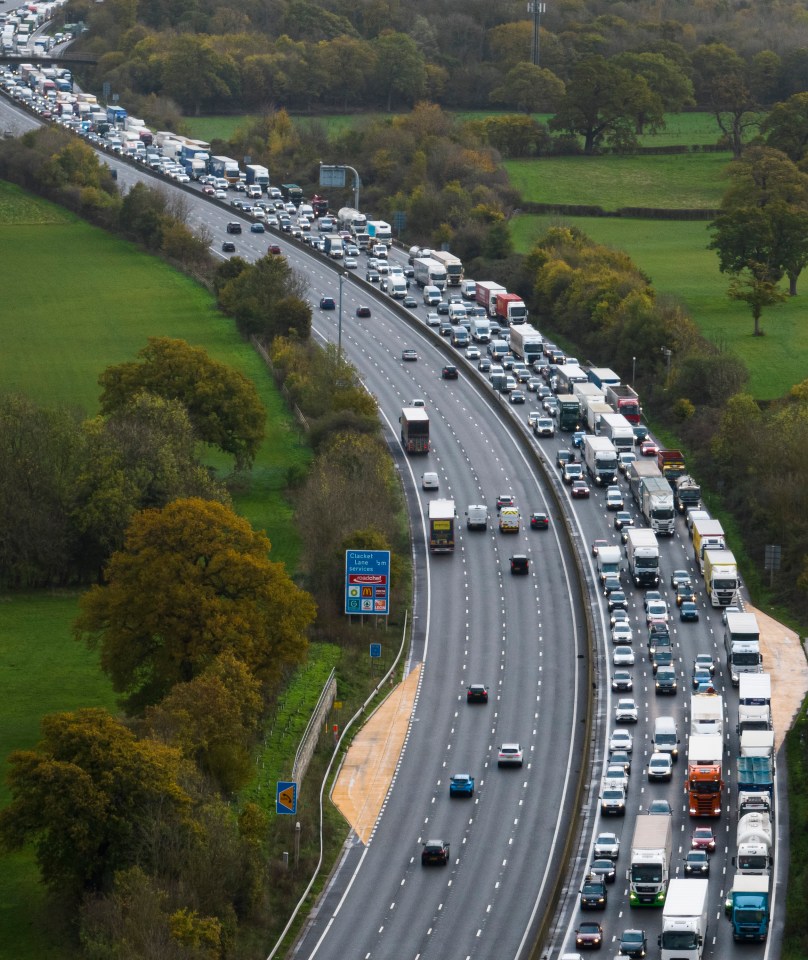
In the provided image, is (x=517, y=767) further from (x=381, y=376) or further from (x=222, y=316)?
(x=222, y=316)

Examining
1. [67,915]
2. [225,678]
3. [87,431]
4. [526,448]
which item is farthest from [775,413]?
[67,915]

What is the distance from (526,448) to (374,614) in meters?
33.5

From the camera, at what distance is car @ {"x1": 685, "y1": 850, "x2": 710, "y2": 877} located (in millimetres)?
80000

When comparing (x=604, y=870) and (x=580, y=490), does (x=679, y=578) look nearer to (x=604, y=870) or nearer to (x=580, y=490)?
(x=580, y=490)

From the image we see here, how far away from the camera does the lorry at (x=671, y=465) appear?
129375mm

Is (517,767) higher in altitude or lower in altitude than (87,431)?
lower

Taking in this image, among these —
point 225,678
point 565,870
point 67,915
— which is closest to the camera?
point 67,915

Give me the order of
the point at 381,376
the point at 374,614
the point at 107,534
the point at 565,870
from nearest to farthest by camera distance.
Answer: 1. the point at 565,870
2. the point at 374,614
3. the point at 107,534
4. the point at 381,376

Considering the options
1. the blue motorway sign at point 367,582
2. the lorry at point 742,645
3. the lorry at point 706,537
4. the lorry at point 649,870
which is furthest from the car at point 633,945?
the lorry at point 706,537

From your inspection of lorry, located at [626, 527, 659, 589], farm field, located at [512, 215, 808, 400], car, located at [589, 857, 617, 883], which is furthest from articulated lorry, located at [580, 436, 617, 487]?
car, located at [589, 857, 617, 883]

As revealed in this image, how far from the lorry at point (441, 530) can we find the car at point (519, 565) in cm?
458

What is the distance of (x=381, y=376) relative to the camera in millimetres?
155000

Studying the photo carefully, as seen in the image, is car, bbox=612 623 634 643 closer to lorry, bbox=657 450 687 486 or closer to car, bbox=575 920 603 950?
lorry, bbox=657 450 687 486

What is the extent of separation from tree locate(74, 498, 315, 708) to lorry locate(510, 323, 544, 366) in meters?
66.6
